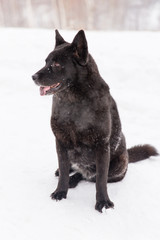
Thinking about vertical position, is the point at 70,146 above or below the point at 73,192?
above

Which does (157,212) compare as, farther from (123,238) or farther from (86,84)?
(86,84)

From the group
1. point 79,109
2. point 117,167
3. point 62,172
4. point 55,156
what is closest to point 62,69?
point 79,109

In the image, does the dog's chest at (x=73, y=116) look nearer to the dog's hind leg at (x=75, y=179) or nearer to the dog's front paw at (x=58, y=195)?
the dog's front paw at (x=58, y=195)

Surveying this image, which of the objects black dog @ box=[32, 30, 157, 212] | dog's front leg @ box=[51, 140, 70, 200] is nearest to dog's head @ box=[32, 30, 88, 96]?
black dog @ box=[32, 30, 157, 212]

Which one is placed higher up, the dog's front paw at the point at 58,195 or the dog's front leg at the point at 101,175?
the dog's front leg at the point at 101,175

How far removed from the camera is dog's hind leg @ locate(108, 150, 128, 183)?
3.32 m

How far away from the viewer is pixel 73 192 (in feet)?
10.8

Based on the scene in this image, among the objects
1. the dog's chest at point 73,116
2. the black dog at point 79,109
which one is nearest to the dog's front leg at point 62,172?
the black dog at point 79,109

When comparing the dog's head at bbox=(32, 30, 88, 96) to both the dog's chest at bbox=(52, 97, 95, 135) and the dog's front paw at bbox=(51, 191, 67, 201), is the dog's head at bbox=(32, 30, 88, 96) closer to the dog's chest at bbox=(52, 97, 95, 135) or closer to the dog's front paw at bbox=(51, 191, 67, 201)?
the dog's chest at bbox=(52, 97, 95, 135)

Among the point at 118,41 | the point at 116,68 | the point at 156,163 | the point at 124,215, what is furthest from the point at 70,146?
the point at 118,41

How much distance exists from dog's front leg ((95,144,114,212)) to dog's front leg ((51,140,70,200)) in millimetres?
311

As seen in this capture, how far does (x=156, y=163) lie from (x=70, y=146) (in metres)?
1.37

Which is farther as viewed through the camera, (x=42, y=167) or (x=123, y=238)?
(x=42, y=167)

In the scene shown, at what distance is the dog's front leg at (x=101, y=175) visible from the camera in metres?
2.95
